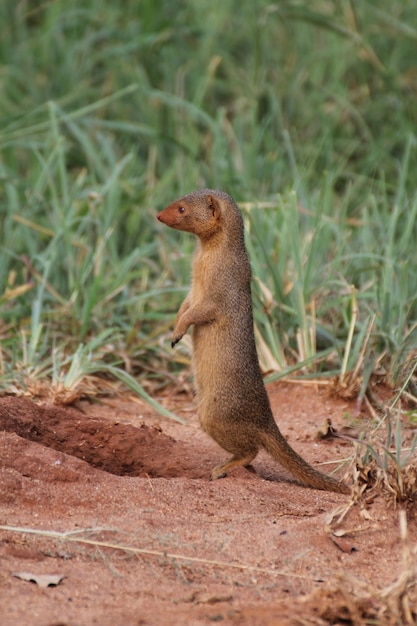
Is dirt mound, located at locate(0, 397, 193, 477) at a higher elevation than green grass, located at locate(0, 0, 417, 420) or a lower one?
lower

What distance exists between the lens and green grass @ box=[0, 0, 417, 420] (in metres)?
4.67

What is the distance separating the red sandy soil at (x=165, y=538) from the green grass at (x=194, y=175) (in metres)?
0.70

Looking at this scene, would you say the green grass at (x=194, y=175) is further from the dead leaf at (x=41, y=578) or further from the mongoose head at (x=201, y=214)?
the dead leaf at (x=41, y=578)

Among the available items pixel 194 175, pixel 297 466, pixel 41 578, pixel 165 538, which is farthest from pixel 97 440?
pixel 194 175

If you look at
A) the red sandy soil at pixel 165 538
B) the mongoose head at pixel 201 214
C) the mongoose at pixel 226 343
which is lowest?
the red sandy soil at pixel 165 538

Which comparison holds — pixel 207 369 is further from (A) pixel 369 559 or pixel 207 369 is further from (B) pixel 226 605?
(B) pixel 226 605

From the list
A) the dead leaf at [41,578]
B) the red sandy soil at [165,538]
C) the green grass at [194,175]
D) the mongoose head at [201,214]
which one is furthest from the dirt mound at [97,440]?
the dead leaf at [41,578]

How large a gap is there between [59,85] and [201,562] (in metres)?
4.87

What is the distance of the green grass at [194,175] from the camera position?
4668mm

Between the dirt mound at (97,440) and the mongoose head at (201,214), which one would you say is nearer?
the dirt mound at (97,440)

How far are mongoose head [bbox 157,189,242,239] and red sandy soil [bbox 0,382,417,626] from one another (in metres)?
0.77

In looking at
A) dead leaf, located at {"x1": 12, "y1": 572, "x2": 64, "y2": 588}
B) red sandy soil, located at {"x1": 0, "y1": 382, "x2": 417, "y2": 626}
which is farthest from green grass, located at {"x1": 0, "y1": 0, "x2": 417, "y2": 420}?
dead leaf, located at {"x1": 12, "y1": 572, "x2": 64, "y2": 588}

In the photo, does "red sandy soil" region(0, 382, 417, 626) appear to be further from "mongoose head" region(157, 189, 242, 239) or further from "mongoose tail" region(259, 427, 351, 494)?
"mongoose head" region(157, 189, 242, 239)

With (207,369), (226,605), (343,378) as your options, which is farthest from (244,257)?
(226,605)
